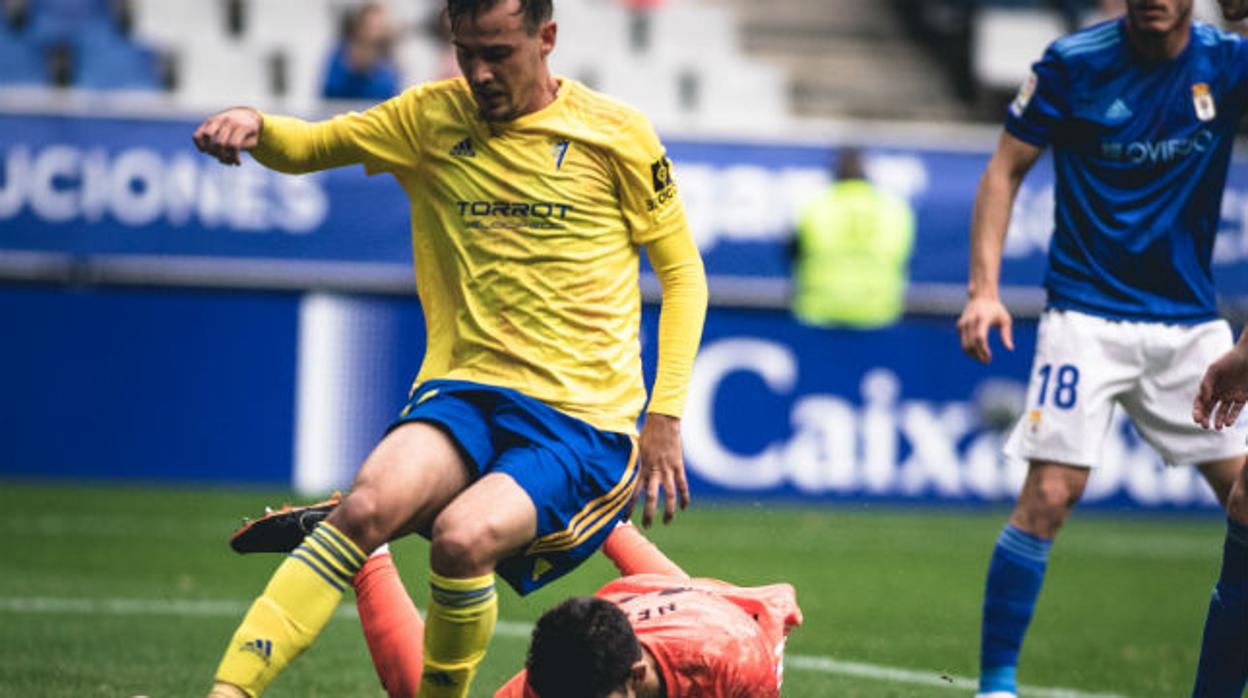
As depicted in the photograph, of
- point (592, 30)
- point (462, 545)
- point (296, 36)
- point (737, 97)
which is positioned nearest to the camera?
point (462, 545)

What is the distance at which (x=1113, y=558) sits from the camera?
11.0 meters

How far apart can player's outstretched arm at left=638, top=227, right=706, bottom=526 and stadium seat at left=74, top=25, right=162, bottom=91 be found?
32.6 ft

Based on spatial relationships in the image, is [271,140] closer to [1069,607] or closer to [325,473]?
[1069,607]

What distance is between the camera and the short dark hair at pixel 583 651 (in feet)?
15.4

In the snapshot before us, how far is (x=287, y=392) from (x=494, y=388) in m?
7.24

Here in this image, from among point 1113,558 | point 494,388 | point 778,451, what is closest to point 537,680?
point 494,388

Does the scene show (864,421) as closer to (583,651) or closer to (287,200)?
(287,200)

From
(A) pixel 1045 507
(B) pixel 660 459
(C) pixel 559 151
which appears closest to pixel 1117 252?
(A) pixel 1045 507

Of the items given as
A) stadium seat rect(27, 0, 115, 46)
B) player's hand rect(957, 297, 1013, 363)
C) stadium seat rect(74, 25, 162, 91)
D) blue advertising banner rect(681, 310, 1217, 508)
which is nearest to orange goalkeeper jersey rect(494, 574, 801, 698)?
player's hand rect(957, 297, 1013, 363)

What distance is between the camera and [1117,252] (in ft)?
20.0

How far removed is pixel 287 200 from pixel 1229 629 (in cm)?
813

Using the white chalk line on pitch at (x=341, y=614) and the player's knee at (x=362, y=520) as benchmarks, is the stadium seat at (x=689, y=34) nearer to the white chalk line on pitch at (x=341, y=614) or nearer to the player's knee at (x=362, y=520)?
the white chalk line on pitch at (x=341, y=614)

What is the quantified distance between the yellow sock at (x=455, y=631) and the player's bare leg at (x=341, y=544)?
193 mm

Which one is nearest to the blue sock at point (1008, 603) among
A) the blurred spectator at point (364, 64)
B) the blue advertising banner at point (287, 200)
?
the blue advertising banner at point (287, 200)
